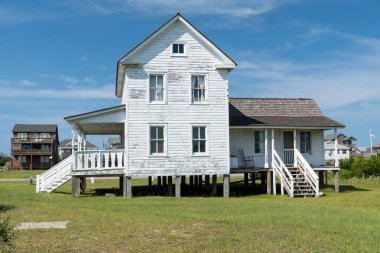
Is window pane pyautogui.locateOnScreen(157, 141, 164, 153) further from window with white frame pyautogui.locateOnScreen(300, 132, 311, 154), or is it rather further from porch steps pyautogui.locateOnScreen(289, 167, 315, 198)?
window with white frame pyautogui.locateOnScreen(300, 132, 311, 154)

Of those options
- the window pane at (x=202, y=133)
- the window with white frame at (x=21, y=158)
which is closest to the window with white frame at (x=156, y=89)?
the window pane at (x=202, y=133)

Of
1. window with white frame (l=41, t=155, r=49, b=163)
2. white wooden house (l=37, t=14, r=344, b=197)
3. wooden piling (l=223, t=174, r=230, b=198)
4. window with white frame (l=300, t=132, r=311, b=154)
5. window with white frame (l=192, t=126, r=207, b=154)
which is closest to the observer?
white wooden house (l=37, t=14, r=344, b=197)

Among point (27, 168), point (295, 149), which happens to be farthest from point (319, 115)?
point (27, 168)

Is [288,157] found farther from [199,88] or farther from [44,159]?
[44,159]

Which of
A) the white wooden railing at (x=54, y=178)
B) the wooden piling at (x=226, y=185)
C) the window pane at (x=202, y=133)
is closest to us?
the window pane at (x=202, y=133)

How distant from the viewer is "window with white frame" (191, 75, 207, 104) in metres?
27.0

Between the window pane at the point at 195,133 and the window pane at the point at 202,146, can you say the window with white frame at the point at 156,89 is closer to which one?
the window pane at the point at 195,133

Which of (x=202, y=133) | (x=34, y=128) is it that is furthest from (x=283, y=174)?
(x=34, y=128)

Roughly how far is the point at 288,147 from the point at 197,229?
723 inches

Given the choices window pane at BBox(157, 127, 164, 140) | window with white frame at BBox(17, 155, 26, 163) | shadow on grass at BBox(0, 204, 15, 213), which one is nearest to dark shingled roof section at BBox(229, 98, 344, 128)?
window pane at BBox(157, 127, 164, 140)

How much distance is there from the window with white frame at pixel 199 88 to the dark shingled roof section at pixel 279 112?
3.11 m

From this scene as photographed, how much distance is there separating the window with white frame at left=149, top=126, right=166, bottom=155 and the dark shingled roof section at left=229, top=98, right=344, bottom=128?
4.97 m

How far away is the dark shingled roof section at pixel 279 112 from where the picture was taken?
97.5 feet

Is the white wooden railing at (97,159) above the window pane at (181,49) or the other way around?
the other way around
